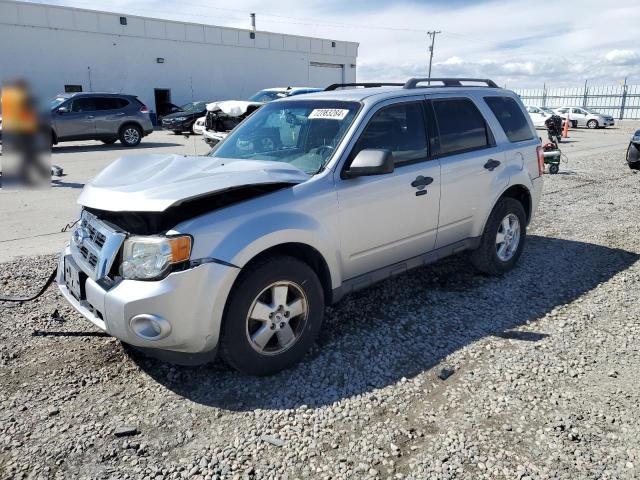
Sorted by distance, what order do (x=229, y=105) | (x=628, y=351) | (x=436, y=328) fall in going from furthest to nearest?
(x=229, y=105) → (x=436, y=328) → (x=628, y=351)

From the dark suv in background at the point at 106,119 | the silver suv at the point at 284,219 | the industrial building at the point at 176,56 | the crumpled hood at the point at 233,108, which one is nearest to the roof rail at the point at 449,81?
the silver suv at the point at 284,219

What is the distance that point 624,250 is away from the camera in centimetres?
595

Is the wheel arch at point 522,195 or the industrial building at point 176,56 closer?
the wheel arch at point 522,195

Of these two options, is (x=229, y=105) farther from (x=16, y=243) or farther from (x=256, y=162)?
(x=256, y=162)

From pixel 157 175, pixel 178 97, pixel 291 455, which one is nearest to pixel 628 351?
pixel 291 455

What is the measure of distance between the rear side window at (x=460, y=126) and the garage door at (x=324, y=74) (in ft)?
126

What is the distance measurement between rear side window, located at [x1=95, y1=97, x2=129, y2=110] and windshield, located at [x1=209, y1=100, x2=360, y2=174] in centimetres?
1436

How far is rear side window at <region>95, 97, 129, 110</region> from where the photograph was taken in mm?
16891

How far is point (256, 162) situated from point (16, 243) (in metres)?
4.21

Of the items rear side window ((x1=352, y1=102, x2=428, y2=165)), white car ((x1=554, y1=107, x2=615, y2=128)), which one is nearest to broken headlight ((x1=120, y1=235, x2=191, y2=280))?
rear side window ((x1=352, y1=102, x2=428, y2=165))

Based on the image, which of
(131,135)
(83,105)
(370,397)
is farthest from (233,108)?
(370,397)

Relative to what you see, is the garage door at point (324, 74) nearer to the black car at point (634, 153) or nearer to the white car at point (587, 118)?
the white car at point (587, 118)

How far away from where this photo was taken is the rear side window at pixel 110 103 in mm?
16891

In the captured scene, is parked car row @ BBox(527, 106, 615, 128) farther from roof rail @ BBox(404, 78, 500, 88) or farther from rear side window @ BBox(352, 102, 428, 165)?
rear side window @ BBox(352, 102, 428, 165)
